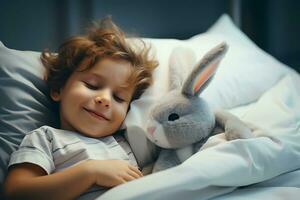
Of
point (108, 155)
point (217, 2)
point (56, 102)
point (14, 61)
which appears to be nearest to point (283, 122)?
point (108, 155)

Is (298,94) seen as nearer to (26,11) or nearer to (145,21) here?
(145,21)

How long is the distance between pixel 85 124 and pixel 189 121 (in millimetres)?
221

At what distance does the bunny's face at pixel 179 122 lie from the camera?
0.79 m

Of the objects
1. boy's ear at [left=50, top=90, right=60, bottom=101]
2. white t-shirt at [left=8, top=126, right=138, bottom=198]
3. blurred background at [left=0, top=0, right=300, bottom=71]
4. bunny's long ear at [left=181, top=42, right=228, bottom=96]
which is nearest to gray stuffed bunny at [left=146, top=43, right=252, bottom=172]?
bunny's long ear at [left=181, top=42, right=228, bottom=96]

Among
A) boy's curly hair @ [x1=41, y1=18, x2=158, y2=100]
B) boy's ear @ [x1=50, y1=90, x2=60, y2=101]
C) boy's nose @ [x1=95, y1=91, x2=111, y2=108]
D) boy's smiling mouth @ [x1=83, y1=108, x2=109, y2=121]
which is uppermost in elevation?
boy's curly hair @ [x1=41, y1=18, x2=158, y2=100]

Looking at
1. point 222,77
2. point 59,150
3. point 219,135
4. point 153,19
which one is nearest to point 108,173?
point 59,150

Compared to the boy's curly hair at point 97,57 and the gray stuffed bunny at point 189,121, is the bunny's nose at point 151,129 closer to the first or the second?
the gray stuffed bunny at point 189,121

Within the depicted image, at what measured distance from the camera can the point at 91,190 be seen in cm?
71

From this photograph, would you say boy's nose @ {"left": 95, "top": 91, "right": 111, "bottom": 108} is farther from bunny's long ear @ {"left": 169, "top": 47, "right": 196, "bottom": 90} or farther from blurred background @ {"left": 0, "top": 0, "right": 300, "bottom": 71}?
blurred background @ {"left": 0, "top": 0, "right": 300, "bottom": 71}

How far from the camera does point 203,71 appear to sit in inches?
30.5

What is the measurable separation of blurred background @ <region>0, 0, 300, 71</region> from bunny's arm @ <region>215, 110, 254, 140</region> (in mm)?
635

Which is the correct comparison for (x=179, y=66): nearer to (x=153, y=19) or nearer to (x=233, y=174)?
(x=233, y=174)

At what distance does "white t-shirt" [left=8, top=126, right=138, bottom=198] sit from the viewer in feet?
2.38

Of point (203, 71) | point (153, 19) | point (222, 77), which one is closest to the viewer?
point (203, 71)
